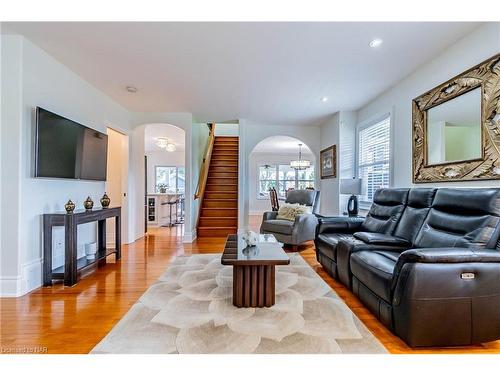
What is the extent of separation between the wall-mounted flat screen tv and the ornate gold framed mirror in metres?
4.34

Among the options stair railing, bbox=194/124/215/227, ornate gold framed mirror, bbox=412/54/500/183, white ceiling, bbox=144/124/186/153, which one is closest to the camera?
ornate gold framed mirror, bbox=412/54/500/183

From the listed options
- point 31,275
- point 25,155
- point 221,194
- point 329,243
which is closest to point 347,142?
point 329,243

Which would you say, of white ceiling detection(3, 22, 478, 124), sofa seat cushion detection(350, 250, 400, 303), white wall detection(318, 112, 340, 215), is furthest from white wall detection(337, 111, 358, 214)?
sofa seat cushion detection(350, 250, 400, 303)

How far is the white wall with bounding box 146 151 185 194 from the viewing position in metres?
9.99

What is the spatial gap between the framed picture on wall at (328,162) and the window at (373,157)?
21.4 inches

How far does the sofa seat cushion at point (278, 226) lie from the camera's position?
4.45m

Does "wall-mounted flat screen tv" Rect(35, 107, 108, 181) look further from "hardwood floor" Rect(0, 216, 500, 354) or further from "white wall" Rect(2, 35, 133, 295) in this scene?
"hardwood floor" Rect(0, 216, 500, 354)

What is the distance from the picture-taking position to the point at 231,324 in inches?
78.0

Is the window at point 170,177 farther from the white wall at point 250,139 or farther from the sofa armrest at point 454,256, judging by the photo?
the sofa armrest at point 454,256

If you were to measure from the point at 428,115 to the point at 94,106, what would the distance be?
461cm

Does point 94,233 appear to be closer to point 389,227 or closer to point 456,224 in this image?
point 389,227

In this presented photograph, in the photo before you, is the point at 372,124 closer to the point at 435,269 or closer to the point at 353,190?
the point at 353,190
